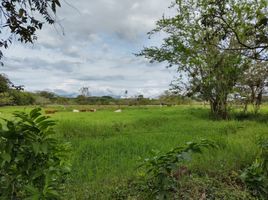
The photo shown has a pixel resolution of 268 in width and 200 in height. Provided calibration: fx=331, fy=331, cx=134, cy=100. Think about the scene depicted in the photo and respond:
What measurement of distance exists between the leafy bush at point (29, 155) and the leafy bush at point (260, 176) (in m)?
→ 2.26

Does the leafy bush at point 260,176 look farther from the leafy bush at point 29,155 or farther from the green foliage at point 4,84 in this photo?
the green foliage at point 4,84

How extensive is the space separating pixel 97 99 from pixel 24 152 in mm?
36269

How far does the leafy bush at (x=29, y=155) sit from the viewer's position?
6.77ft

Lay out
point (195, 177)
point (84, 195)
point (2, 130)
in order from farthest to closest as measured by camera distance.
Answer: point (195, 177), point (84, 195), point (2, 130)

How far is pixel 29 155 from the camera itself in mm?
2174

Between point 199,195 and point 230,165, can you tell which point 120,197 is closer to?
point 199,195

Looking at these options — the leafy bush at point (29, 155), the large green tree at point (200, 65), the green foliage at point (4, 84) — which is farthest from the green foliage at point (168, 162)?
the large green tree at point (200, 65)

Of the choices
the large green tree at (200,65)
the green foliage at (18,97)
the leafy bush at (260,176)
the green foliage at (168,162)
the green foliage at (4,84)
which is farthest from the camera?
the large green tree at (200,65)

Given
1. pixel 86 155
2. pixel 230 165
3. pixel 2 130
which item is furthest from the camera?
pixel 86 155

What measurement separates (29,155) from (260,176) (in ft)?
8.26

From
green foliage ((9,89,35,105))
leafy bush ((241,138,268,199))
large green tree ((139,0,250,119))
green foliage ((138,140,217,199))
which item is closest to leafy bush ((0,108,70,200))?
green foliage ((138,140,217,199))

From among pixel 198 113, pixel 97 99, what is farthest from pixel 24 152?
pixel 97 99

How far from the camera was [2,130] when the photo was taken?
2.04 metres

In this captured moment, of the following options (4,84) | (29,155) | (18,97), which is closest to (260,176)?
(29,155)
